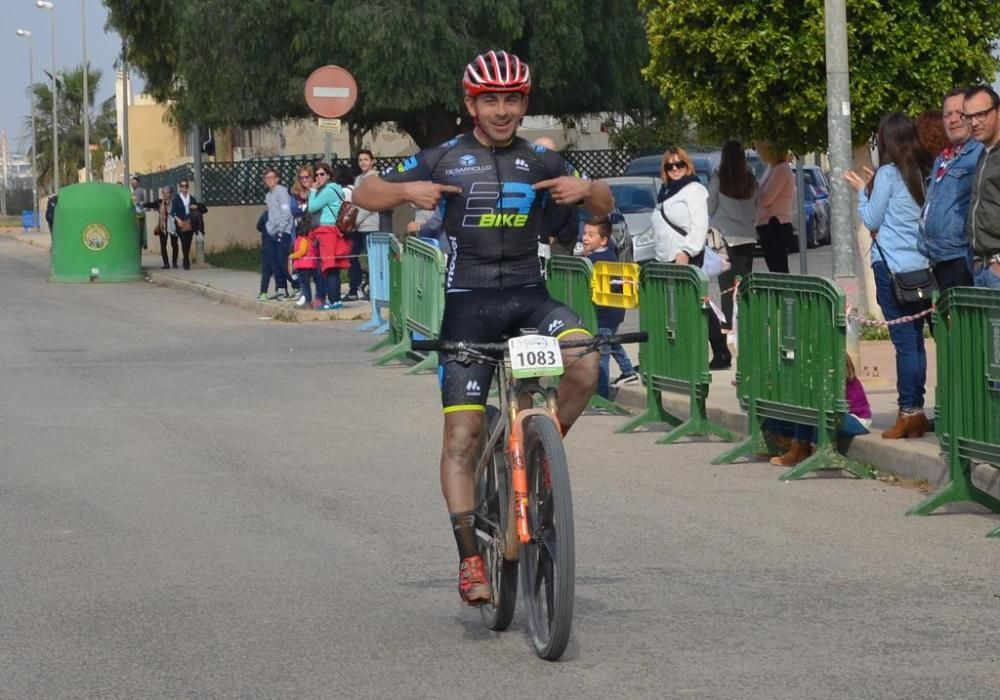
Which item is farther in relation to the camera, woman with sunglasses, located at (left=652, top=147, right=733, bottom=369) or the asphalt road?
woman with sunglasses, located at (left=652, top=147, right=733, bottom=369)

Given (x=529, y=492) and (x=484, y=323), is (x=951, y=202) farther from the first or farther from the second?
(x=529, y=492)

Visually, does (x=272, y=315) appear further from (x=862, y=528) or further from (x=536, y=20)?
(x=862, y=528)

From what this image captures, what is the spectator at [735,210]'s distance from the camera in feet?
48.9

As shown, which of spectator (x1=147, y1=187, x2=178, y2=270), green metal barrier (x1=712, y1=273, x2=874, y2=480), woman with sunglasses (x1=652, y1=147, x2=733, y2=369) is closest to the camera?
green metal barrier (x1=712, y1=273, x2=874, y2=480)

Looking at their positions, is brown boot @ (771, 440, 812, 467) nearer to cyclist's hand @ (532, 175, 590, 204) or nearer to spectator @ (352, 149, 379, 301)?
cyclist's hand @ (532, 175, 590, 204)

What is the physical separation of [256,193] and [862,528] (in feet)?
113

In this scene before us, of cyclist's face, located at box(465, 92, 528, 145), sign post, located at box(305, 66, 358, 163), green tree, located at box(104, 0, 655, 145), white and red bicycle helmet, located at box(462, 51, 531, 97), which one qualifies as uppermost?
green tree, located at box(104, 0, 655, 145)

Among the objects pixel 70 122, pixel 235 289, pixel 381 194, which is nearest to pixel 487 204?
pixel 381 194

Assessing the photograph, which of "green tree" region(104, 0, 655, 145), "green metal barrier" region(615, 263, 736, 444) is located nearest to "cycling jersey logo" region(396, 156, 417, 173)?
"green metal barrier" region(615, 263, 736, 444)

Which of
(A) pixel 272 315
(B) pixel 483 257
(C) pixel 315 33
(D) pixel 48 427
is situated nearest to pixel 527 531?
(B) pixel 483 257

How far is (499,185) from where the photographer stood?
6.41 metres

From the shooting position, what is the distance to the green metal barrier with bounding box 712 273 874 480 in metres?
9.69

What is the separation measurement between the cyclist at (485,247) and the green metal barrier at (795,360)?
136 inches

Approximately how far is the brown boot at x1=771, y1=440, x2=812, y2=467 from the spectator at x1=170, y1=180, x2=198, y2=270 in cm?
2597
